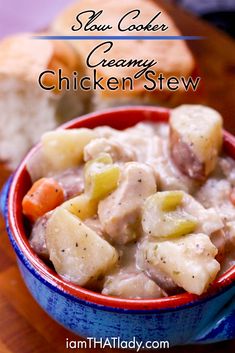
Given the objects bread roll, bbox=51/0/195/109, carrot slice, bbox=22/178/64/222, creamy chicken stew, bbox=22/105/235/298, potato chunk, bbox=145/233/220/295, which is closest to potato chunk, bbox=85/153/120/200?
creamy chicken stew, bbox=22/105/235/298

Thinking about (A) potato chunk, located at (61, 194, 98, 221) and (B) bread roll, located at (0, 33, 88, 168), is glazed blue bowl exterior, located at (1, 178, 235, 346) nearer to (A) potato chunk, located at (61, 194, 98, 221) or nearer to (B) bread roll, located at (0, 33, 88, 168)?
(A) potato chunk, located at (61, 194, 98, 221)

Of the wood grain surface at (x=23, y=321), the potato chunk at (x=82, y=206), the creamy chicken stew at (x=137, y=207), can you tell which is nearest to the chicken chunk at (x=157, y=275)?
the creamy chicken stew at (x=137, y=207)

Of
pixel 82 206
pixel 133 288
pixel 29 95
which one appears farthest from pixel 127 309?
pixel 29 95

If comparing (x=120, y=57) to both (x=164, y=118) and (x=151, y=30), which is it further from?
(x=164, y=118)

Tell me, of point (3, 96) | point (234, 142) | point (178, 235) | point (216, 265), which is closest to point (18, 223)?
point (178, 235)

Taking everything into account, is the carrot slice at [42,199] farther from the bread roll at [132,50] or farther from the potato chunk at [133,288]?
the bread roll at [132,50]

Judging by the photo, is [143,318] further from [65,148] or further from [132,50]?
[132,50]

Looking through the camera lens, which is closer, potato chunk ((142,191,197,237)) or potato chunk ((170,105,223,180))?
potato chunk ((142,191,197,237))
